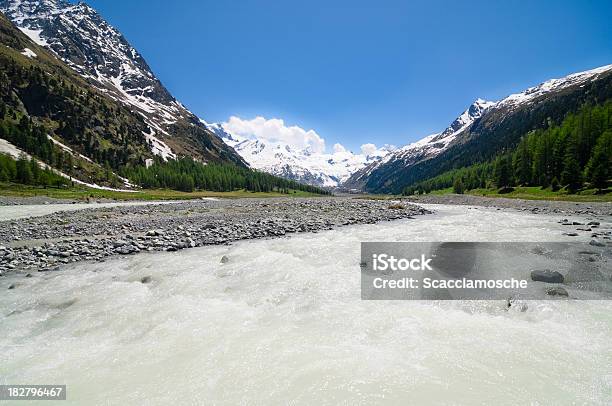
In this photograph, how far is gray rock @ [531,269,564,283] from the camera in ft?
37.9

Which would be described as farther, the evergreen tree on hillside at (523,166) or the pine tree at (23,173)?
the evergreen tree on hillside at (523,166)

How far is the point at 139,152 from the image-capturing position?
593 ft

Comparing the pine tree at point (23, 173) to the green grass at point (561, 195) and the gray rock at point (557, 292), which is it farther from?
the green grass at point (561, 195)

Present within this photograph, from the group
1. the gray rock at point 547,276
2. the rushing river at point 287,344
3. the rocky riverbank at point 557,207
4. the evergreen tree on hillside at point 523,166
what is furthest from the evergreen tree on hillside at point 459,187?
the rushing river at point 287,344

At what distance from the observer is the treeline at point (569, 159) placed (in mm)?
59688

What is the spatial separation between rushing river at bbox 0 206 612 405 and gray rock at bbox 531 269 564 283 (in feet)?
7.53

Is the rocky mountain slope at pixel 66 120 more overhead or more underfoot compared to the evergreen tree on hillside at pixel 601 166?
more overhead

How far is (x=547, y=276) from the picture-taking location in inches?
463

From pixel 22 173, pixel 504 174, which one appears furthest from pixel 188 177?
pixel 504 174

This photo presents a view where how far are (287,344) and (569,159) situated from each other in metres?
84.0

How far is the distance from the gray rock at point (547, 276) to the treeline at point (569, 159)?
65.9 m

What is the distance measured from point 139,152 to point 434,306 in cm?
20389

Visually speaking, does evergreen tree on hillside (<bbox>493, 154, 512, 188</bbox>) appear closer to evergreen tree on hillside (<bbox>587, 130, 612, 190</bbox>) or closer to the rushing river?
evergreen tree on hillside (<bbox>587, 130, 612, 190</bbox>)

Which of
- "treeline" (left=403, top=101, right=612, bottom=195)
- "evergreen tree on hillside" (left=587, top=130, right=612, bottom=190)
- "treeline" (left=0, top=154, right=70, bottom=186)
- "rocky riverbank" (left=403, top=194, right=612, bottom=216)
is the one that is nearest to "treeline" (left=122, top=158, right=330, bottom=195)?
"treeline" (left=0, top=154, right=70, bottom=186)
